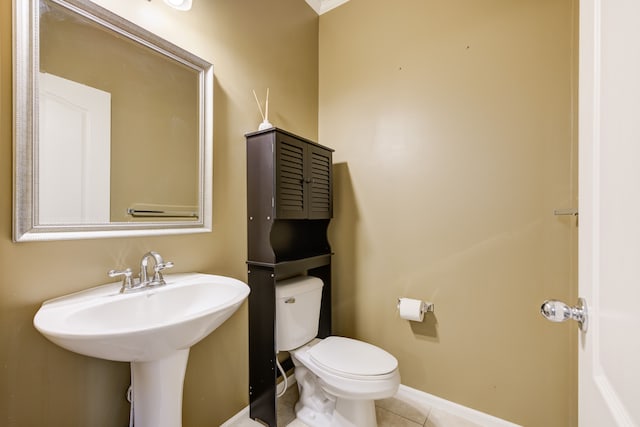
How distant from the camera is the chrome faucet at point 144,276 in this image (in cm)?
98

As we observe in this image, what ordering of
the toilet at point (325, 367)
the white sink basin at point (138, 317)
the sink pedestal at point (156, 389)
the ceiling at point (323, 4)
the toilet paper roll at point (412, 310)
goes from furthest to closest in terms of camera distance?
the ceiling at point (323, 4), the toilet paper roll at point (412, 310), the toilet at point (325, 367), the sink pedestal at point (156, 389), the white sink basin at point (138, 317)

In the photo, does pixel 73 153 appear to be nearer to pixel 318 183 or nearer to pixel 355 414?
pixel 318 183

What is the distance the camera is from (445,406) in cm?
158

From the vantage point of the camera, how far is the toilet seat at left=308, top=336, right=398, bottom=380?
128cm

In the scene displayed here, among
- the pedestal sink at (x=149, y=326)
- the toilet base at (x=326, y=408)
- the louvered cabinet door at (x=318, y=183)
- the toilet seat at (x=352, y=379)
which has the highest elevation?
the louvered cabinet door at (x=318, y=183)

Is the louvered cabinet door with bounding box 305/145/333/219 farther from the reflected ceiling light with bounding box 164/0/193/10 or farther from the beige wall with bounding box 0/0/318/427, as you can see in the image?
the reflected ceiling light with bounding box 164/0/193/10

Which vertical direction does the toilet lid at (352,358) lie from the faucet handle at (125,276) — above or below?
below

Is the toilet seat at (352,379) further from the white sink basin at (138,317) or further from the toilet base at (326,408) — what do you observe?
the white sink basin at (138,317)

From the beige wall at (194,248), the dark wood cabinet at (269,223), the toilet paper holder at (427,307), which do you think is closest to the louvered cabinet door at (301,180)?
the dark wood cabinet at (269,223)

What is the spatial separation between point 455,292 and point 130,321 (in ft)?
5.08
